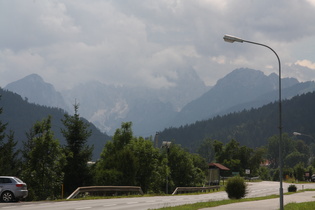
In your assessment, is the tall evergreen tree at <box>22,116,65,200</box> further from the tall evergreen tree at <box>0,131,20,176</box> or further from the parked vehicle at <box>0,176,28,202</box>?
the parked vehicle at <box>0,176,28,202</box>

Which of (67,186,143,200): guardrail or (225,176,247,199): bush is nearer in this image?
(67,186,143,200): guardrail

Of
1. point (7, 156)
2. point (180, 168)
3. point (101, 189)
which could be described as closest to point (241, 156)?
point (180, 168)

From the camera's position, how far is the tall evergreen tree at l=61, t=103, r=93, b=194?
54781 mm

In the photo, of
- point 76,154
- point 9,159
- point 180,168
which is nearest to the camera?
point 76,154

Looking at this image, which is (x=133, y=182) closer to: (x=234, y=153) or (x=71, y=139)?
(x=71, y=139)

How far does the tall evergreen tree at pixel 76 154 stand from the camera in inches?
2157

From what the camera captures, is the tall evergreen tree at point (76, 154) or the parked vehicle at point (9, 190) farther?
the tall evergreen tree at point (76, 154)

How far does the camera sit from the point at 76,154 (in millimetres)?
55688

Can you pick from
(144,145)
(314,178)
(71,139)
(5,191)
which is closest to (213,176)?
(314,178)

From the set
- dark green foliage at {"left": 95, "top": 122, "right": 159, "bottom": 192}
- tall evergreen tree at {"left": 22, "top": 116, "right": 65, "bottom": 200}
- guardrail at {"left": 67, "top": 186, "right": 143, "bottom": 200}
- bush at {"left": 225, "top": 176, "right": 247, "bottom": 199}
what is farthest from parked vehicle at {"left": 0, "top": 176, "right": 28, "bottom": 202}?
dark green foliage at {"left": 95, "top": 122, "right": 159, "bottom": 192}

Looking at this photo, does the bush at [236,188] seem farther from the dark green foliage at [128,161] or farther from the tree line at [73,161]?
the dark green foliage at [128,161]

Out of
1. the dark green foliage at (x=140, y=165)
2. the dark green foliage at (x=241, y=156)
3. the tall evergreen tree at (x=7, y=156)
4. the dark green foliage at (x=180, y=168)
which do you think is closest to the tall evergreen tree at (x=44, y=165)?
the tall evergreen tree at (x=7, y=156)

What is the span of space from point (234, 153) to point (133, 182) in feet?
366

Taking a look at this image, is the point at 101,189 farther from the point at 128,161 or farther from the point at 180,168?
the point at 180,168
